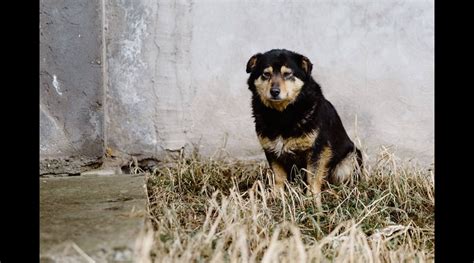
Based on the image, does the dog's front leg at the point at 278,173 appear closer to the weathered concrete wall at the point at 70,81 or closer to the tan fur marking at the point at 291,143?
the tan fur marking at the point at 291,143

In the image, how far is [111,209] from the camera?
3.43 metres

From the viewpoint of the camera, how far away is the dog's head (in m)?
4.36

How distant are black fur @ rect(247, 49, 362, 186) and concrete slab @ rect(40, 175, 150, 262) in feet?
3.03

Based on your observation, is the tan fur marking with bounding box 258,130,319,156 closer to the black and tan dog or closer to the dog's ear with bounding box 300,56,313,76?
the black and tan dog

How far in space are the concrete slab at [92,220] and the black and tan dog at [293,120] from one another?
92cm

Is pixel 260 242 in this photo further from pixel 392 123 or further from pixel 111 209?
pixel 392 123

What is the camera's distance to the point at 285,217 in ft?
12.7

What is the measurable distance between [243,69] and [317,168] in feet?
3.71

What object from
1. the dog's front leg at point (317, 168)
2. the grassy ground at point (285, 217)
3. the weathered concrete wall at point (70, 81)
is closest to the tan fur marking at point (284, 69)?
the dog's front leg at point (317, 168)

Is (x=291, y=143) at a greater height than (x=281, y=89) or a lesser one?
lesser

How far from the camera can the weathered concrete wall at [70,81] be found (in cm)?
493

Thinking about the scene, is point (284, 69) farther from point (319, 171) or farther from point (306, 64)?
point (319, 171)

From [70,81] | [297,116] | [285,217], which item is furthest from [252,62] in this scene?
[70,81]
